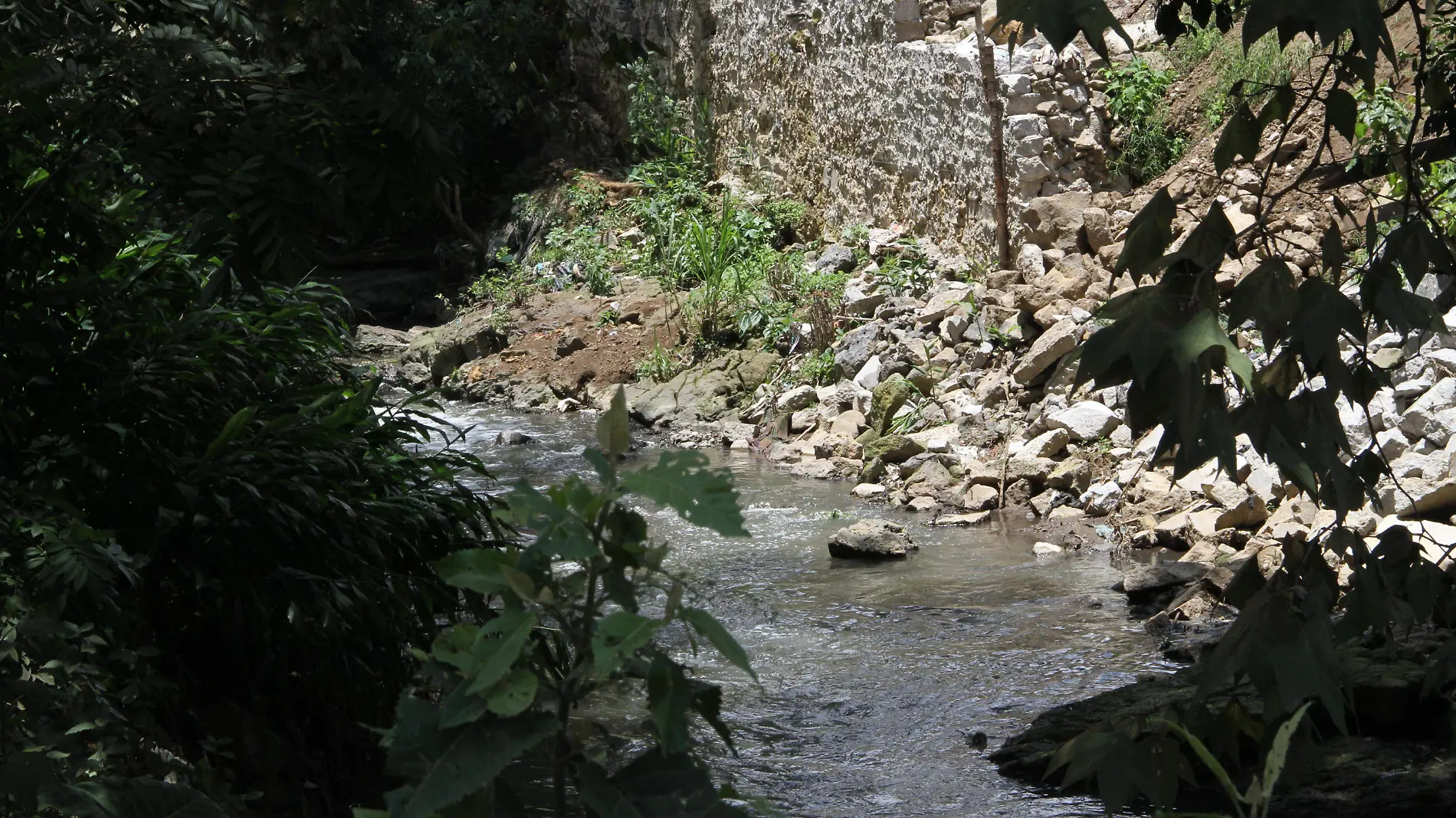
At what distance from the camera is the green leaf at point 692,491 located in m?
1.03

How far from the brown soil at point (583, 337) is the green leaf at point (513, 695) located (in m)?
10.9

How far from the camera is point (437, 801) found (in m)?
0.99

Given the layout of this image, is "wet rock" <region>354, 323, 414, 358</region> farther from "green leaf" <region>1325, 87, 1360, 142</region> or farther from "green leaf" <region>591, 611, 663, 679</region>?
"green leaf" <region>591, 611, 663, 679</region>

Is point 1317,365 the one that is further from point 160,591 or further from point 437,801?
point 160,591

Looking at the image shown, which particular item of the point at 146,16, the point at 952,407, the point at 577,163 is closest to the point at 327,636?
the point at 146,16

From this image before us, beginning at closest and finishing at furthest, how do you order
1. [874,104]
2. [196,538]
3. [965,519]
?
[196,538]
[965,519]
[874,104]

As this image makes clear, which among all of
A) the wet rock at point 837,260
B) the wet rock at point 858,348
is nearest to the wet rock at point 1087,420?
the wet rock at point 858,348

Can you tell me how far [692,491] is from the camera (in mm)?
1059

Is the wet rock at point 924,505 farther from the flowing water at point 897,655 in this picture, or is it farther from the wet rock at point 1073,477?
the wet rock at point 1073,477

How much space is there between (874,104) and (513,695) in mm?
11446

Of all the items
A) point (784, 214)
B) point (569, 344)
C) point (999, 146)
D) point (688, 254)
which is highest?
point (999, 146)

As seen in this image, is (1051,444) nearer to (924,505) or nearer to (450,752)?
(924,505)

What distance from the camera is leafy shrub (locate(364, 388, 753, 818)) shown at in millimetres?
1021

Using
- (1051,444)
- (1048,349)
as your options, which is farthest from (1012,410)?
(1051,444)
